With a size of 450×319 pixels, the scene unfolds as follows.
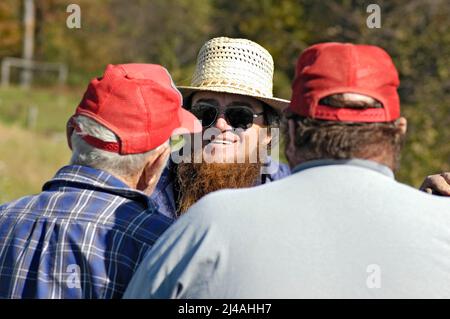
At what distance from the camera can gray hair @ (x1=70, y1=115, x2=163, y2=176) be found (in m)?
3.09

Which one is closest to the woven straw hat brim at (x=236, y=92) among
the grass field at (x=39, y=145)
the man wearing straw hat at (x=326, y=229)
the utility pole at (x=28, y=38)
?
the man wearing straw hat at (x=326, y=229)

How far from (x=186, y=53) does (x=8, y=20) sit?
1472cm

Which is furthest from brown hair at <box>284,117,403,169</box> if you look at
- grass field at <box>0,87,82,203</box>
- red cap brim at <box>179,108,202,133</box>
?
grass field at <box>0,87,82,203</box>

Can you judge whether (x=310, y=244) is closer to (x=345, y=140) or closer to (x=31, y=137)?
(x=345, y=140)

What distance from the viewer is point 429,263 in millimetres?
2555

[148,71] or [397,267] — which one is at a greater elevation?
[148,71]

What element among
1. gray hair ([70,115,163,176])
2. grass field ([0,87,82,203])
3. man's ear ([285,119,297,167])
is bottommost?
grass field ([0,87,82,203])

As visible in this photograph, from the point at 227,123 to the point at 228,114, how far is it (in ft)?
0.23

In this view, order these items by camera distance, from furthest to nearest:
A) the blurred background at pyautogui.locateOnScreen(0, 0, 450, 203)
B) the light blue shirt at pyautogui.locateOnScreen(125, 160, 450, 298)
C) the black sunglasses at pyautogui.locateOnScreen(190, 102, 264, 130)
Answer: the blurred background at pyautogui.locateOnScreen(0, 0, 450, 203) → the black sunglasses at pyautogui.locateOnScreen(190, 102, 264, 130) → the light blue shirt at pyautogui.locateOnScreen(125, 160, 450, 298)

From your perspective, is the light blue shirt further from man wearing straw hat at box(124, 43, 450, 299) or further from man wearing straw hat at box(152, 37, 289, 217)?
man wearing straw hat at box(152, 37, 289, 217)

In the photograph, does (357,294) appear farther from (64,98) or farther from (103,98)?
(64,98)

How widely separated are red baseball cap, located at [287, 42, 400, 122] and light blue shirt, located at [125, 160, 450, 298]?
17cm

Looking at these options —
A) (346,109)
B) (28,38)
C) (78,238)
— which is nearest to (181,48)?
(28,38)
